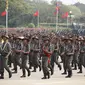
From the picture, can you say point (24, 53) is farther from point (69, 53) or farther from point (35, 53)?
point (35, 53)

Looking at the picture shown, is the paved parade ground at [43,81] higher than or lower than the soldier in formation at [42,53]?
lower

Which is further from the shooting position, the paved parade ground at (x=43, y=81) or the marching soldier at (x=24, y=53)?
the marching soldier at (x=24, y=53)

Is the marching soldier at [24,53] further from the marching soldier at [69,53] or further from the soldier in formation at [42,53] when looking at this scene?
the marching soldier at [69,53]

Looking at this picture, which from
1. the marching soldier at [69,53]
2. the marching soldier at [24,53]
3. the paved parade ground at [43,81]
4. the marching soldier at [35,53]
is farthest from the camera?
the marching soldier at [35,53]

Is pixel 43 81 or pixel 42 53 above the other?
pixel 42 53

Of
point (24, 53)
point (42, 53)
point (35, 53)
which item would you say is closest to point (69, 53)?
point (42, 53)

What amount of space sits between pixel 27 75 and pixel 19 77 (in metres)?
0.49

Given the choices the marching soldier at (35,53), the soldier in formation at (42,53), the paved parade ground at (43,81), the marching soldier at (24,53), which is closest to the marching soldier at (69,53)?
the soldier in formation at (42,53)

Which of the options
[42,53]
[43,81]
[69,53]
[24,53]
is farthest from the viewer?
[69,53]

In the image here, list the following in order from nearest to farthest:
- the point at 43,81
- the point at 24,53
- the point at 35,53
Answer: the point at 43,81 → the point at 24,53 → the point at 35,53

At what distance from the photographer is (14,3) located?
8856cm

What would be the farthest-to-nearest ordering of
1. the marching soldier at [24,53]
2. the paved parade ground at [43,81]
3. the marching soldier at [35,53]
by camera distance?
the marching soldier at [35,53] → the marching soldier at [24,53] → the paved parade ground at [43,81]

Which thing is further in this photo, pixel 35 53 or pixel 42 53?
pixel 35 53

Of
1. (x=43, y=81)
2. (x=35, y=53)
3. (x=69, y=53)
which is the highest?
(x=69, y=53)
